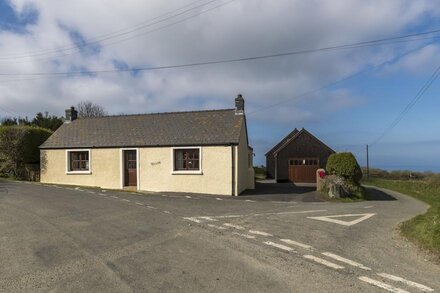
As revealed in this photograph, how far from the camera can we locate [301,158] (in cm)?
4809

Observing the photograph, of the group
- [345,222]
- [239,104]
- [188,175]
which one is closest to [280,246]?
[345,222]

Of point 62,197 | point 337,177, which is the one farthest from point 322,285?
point 337,177

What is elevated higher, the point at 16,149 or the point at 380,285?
the point at 16,149

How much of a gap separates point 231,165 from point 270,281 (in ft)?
58.8

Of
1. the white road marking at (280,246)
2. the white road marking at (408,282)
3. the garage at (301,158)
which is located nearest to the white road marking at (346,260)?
the white road marking at (408,282)

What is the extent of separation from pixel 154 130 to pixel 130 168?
2860 millimetres

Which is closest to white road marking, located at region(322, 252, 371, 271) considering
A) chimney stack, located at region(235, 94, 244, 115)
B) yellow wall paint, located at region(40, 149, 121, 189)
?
chimney stack, located at region(235, 94, 244, 115)

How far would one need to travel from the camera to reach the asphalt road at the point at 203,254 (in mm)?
6180

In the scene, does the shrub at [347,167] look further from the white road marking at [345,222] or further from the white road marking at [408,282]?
the white road marking at [408,282]

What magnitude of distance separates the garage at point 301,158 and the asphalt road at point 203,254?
33915 millimetres

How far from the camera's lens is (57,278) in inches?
251

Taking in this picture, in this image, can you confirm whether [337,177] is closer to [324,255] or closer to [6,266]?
[324,255]

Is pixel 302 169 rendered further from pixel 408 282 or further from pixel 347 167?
pixel 408 282

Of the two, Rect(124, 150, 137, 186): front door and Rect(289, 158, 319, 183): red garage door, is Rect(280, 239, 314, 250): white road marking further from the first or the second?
Rect(289, 158, 319, 183): red garage door
